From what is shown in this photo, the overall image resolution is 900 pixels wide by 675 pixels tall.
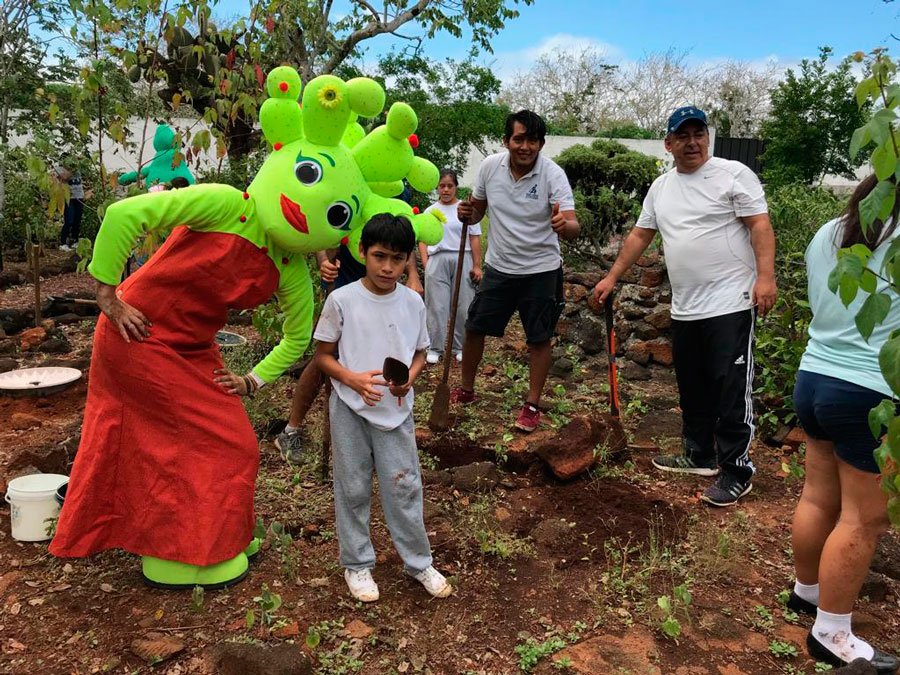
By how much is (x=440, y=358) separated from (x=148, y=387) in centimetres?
377

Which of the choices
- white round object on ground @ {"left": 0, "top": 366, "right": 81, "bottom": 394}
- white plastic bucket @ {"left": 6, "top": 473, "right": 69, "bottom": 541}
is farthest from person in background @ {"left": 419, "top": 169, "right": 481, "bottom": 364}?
white plastic bucket @ {"left": 6, "top": 473, "right": 69, "bottom": 541}

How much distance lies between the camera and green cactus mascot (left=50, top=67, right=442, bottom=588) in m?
2.62

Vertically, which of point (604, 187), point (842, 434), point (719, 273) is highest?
point (604, 187)

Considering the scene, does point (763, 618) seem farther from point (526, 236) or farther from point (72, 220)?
point (72, 220)

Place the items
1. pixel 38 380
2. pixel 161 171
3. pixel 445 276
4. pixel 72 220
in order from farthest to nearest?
pixel 72 220 → pixel 445 276 → pixel 38 380 → pixel 161 171

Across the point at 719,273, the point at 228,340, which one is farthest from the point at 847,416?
the point at 228,340

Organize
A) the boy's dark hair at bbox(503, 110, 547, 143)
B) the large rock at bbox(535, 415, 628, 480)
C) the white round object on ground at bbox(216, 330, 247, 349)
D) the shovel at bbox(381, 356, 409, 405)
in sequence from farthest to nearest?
the white round object on ground at bbox(216, 330, 247, 349)
the boy's dark hair at bbox(503, 110, 547, 143)
the large rock at bbox(535, 415, 628, 480)
the shovel at bbox(381, 356, 409, 405)

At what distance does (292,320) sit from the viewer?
9.61 ft

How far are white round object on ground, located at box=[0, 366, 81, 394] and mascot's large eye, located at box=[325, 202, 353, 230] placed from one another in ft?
10.5

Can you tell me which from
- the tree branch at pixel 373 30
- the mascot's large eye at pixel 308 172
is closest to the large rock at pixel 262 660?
the mascot's large eye at pixel 308 172

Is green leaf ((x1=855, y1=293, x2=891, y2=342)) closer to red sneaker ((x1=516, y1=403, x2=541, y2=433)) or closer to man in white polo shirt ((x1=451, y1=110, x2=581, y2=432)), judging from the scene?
man in white polo shirt ((x1=451, y1=110, x2=581, y2=432))

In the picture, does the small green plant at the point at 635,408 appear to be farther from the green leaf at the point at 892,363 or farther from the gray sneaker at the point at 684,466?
the green leaf at the point at 892,363

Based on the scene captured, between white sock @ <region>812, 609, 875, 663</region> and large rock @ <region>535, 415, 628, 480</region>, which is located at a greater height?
large rock @ <region>535, 415, 628, 480</region>

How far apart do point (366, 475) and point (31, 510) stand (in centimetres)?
152
